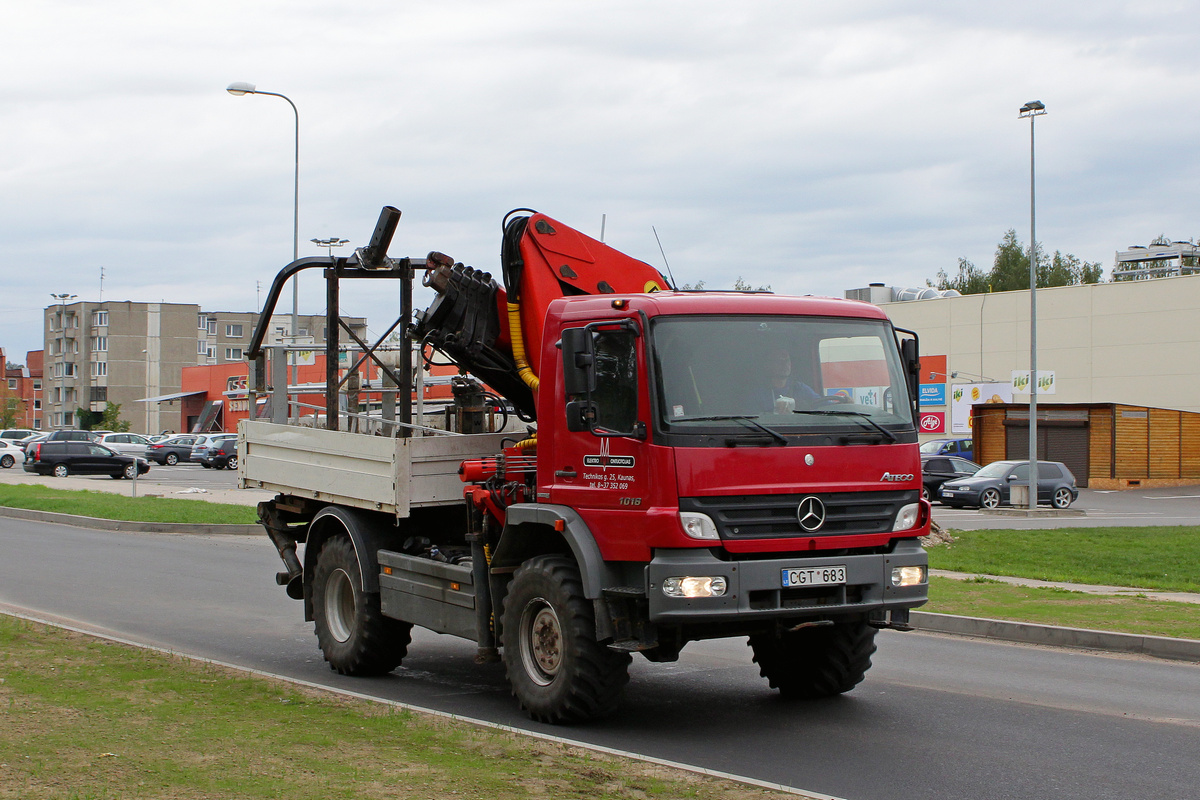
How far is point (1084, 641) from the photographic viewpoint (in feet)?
38.5

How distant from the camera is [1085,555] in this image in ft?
65.4

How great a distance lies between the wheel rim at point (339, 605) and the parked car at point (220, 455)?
49.9 m

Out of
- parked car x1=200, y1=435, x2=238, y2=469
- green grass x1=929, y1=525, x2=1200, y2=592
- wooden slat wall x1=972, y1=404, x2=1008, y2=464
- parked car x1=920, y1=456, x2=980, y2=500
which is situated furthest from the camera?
parked car x1=200, y1=435, x2=238, y2=469

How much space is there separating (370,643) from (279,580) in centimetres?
175

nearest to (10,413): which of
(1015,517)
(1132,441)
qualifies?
(1132,441)

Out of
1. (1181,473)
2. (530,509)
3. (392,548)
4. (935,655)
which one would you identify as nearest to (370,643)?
(392,548)

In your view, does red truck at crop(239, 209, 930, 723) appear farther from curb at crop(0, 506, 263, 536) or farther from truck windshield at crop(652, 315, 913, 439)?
curb at crop(0, 506, 263, 536)

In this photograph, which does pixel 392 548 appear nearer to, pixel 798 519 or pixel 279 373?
pixel 279 373

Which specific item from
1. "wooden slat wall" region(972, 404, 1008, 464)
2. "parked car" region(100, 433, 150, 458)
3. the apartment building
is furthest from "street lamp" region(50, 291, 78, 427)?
"wooden slat wall" region(972, 404, 1008, 464)

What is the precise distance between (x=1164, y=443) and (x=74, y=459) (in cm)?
4252

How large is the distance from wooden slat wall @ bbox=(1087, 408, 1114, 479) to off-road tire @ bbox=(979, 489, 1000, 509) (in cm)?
1370

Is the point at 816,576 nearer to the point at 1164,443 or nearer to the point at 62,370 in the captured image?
the point at 1164,443

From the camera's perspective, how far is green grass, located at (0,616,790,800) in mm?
5707

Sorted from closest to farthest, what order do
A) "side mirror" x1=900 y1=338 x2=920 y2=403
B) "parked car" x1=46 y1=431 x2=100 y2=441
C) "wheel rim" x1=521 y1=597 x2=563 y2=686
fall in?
1. "wheel rim" x1=521 y1=597 x2=563 y2=686
2. "side mirror" x1=900 y1=338 x2=920 y2=403
3. "parked car" x1=46 y1=431 x2=100 y2=441
